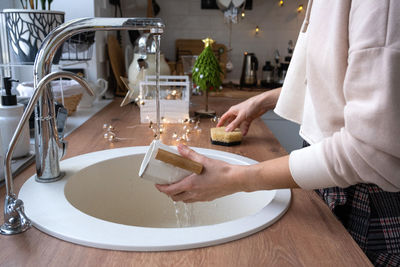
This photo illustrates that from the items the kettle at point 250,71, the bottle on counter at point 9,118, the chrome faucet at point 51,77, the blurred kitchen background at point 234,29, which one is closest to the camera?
the chrome faucet at point 51,77

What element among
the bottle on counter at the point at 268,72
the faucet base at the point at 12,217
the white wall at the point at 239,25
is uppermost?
the white wall at the point at 239,25

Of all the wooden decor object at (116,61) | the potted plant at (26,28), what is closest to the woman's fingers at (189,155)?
the potted plant at (26,28)

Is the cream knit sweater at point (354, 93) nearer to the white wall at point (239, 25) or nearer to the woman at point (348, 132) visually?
the woman at point (348, 132)

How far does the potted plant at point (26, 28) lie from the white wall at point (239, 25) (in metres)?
1.11

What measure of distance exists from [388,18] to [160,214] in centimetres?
78

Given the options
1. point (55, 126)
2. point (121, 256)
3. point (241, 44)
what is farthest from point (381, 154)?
point (241, 44)

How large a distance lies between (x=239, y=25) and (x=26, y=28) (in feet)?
4.63

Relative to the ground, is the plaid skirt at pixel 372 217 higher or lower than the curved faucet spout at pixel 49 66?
lower

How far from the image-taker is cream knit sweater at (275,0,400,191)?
0.48 metres

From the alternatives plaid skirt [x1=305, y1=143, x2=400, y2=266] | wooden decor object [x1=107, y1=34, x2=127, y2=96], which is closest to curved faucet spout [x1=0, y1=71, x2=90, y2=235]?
plaid skirt [x1=305, y1=143, x2=400, y2=266]

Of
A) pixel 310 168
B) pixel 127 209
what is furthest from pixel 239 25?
pixel 310 168

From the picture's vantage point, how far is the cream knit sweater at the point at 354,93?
1.58 ft

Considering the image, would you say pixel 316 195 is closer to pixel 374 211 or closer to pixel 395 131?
pixel 374 211

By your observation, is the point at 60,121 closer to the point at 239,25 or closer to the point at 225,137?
the point at 225,137
